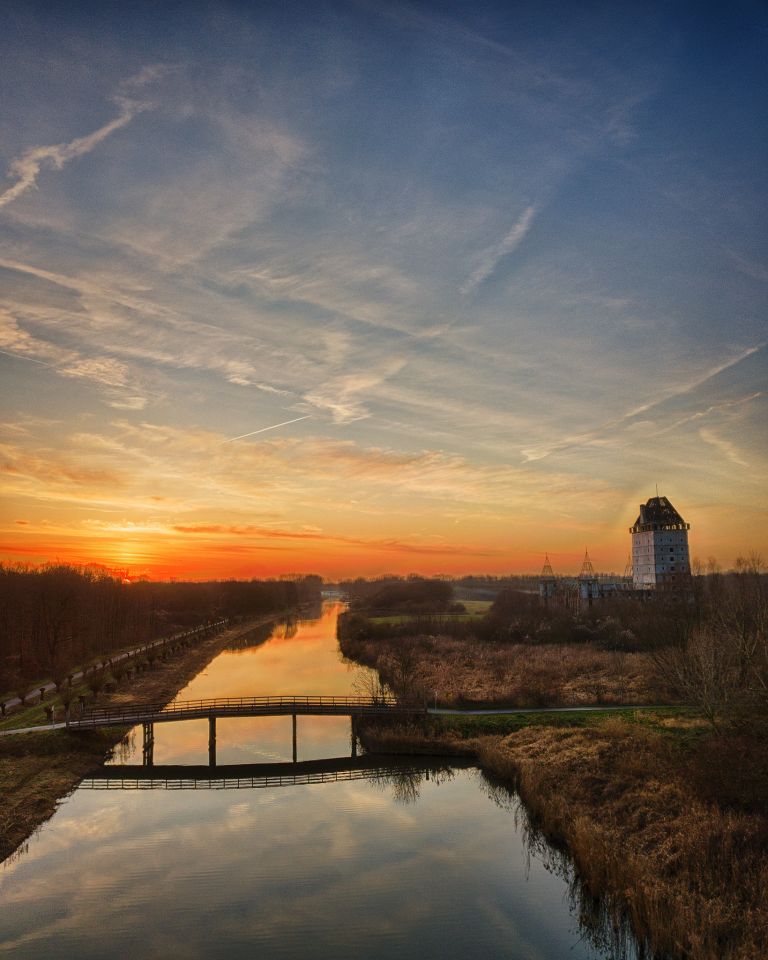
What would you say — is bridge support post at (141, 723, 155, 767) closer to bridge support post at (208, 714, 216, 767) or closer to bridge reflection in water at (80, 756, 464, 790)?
bridge reflection in water at (80, 756, 464, 790)

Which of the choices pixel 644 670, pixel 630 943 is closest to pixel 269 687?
pixel 644 670

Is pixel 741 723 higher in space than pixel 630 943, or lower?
higher

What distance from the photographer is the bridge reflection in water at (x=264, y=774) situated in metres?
38.2

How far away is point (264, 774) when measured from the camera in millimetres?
39875

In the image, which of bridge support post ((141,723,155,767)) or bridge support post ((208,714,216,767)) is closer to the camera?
bridge support post ((208,714,216,767))

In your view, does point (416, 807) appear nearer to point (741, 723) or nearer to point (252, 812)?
point (252, 812)

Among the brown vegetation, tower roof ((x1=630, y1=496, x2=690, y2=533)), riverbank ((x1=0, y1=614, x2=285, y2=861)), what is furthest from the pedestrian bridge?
tower roof ((x1=630, y1=496, x2=690, y2=533))

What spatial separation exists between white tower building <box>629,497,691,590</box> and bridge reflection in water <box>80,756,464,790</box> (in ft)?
400

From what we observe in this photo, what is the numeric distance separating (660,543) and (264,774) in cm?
13298

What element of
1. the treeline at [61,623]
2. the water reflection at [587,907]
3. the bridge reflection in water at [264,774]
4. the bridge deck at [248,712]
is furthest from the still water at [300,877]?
the treeline at [61,623]

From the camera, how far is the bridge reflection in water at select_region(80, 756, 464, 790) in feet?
125

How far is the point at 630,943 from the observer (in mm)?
21109

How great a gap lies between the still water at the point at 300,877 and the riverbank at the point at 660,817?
4.22ft

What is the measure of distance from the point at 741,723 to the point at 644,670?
28209 millimetres
